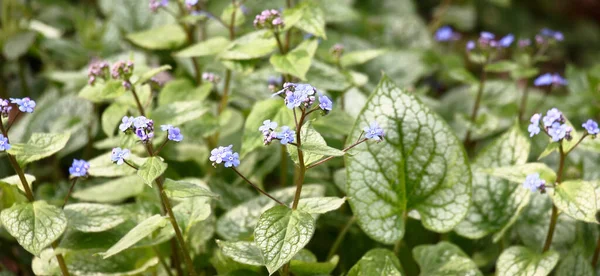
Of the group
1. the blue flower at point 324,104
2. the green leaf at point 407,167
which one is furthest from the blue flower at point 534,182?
the blue flower at point 324,104

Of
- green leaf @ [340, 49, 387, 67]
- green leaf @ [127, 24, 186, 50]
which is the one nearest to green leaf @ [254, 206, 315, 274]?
green leaf @ [340, 49, 387, 67]

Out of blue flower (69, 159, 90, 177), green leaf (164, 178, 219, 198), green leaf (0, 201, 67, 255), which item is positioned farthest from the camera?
blue flower (69, 159, 90, 177)

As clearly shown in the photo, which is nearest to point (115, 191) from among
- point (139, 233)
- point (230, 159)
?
point (139, 233)

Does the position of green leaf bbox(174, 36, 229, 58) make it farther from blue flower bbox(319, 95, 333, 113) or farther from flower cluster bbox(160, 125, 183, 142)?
blue flower bbox(319, 95, 333, 113)

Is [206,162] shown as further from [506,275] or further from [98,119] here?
[506,275]

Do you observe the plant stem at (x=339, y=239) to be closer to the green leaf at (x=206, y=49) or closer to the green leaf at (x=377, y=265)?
the green leaf at (x=377, y=265)

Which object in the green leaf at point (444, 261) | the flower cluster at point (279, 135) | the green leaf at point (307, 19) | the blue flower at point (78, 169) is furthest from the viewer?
the green leaf at point (307, 19)

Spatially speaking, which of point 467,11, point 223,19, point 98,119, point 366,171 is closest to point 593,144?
point 366,171
